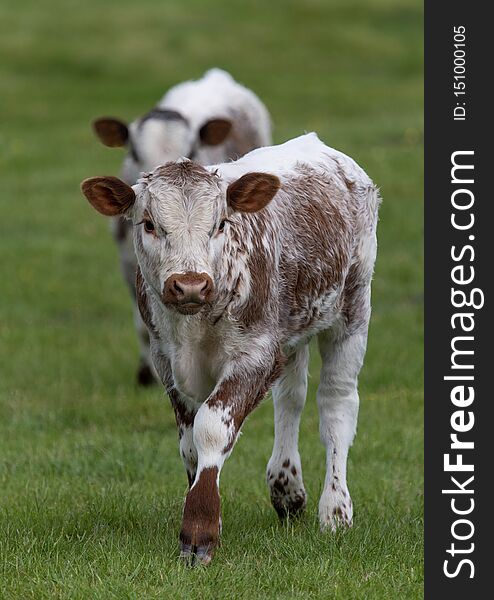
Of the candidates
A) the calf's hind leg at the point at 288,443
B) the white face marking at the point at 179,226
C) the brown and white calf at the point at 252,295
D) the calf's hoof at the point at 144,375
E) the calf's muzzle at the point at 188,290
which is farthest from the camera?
the calf's hoof at the point at 144,375

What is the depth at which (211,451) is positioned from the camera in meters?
6.20

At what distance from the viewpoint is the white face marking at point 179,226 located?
6012mm

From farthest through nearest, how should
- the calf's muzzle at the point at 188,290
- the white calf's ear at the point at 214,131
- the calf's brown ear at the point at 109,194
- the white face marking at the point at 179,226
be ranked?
1. the white calf's ear at the point at 214,131
2. the calf's brown ear at the point at 109,194
3. the white face marking at the point at 179,226
4. the calf's muzzle at the point at 188,290

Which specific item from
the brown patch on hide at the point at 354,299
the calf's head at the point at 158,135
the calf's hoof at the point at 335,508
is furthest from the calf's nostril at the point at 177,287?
the calf's head at the point at 158,135

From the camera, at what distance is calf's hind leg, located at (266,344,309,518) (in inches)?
291

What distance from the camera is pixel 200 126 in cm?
1295

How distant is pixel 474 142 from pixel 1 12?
114 ft

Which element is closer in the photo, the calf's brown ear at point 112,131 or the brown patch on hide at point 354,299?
the brown patch on hide at point 354,299

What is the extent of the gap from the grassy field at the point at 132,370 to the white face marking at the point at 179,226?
1.34 m

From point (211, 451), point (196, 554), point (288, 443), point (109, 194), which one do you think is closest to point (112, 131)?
point (288, 443)

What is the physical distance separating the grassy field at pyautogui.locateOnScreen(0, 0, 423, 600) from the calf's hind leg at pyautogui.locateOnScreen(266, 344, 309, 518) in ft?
0.60

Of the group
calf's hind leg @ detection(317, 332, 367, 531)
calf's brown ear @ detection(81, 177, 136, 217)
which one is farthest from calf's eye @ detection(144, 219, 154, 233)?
calf's hind leg @ detection(317, 332, 367, 531)

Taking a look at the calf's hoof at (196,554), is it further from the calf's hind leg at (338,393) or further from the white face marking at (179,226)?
the calf's hind leg at (338,393)

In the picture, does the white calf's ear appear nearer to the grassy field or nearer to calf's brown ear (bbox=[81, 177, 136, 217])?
the grassy field
